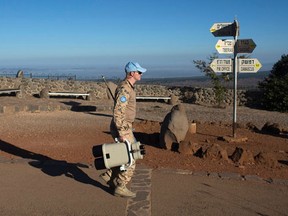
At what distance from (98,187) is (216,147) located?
2914mm

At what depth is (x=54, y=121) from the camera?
13023mm

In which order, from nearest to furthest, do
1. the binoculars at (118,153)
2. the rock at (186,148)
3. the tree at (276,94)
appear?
the binoculars at (118,153), the rock at (186,148), the tree at (276,94)

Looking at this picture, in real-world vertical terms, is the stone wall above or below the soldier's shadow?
above

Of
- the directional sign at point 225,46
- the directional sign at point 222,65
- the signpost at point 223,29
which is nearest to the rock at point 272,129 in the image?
the directional sign at point 222,65

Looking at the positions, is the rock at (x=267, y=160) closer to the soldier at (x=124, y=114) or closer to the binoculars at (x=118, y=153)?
the soldier at (x=124, y=114)

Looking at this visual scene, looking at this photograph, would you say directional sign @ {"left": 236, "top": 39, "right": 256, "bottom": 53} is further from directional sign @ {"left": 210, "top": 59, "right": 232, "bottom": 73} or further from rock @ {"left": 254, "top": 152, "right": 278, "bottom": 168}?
rock @ {"left": 254, "top": 152, "right": 278, "bottom": 168}

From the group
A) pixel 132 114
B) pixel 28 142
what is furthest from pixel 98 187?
pixel 28 142

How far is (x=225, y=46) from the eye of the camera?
979 centimetres

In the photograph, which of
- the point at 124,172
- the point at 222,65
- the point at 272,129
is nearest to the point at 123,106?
the point at 124,172

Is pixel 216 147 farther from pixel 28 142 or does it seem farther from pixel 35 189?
pixel 28 142

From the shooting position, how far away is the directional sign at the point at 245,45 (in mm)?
9719

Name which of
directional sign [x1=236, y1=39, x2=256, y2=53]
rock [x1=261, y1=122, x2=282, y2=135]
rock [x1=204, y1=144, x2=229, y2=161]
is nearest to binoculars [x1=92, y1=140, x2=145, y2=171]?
rock [x1=204, y1=144, x2=229, y2=161]

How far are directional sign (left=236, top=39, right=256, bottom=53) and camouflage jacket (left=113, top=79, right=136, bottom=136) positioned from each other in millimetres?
5145

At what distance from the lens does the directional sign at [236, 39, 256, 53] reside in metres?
9.72
